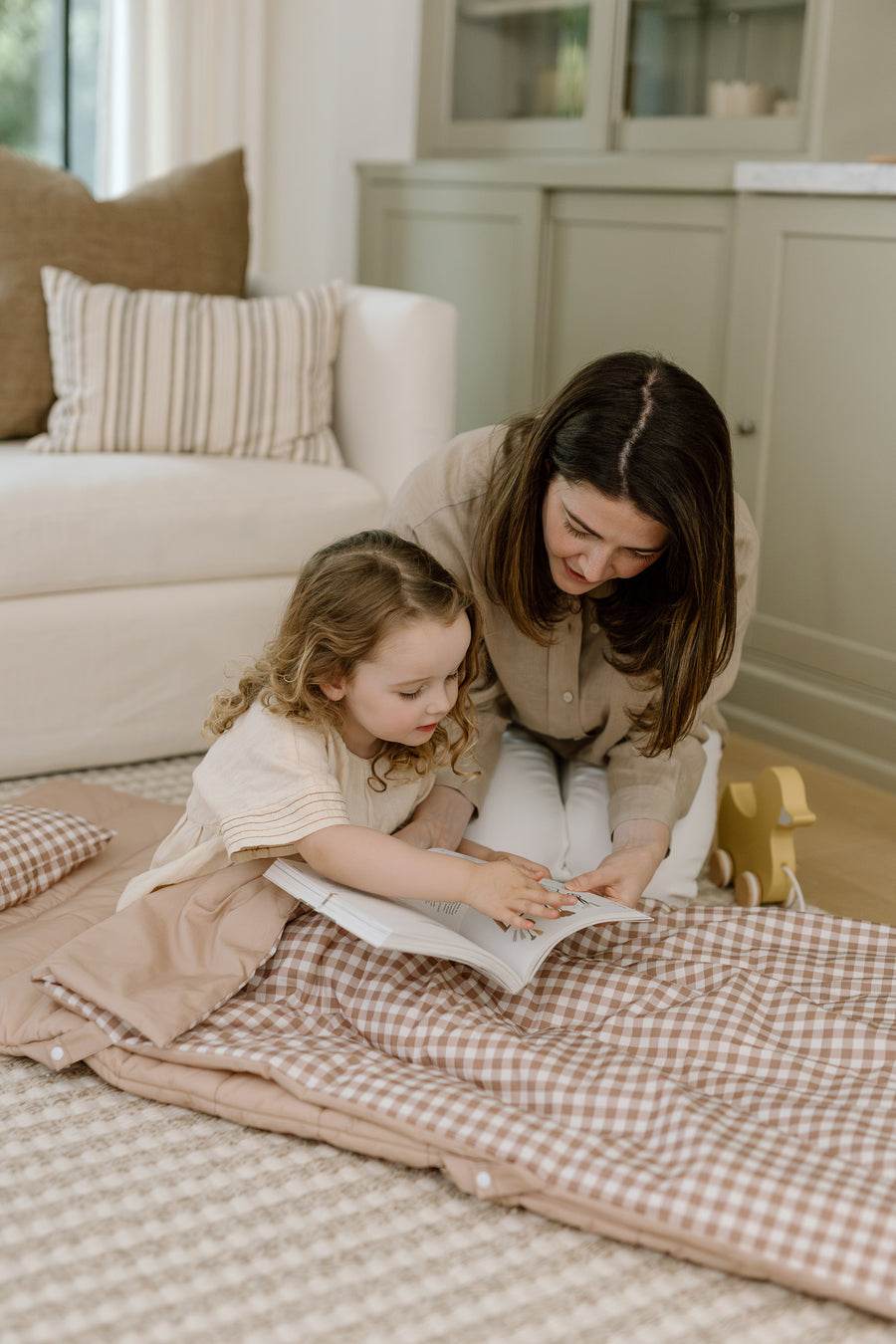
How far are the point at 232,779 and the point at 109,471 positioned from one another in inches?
32.8

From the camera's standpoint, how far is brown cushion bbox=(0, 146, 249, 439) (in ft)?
7.48

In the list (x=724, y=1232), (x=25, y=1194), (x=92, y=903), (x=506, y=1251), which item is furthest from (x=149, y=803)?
(x=724, y=1232)

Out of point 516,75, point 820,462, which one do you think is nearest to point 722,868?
point 820,462

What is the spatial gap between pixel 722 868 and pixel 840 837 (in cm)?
31

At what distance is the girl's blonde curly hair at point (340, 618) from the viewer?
4.41 ft

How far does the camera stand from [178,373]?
2234 mm

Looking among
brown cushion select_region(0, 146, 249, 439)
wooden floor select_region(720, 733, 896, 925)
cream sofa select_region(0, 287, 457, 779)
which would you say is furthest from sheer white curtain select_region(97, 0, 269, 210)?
wooden floor select_region(720, 733, 896, 925)

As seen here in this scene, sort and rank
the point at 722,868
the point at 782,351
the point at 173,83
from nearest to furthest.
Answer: the point at 722,868 < the point at 782,351 < the point at 173,83

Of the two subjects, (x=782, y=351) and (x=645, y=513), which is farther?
(x=782, y=351)

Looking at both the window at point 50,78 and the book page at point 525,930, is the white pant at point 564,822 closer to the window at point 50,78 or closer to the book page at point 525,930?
the book page at point 525,930

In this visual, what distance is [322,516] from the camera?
218cm

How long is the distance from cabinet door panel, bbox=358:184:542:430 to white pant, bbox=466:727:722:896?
1374mm

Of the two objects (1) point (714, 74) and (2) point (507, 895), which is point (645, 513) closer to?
(2) point (507, 895)

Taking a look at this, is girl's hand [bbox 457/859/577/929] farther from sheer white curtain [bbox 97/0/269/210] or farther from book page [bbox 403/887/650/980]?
sheer white curtain [bbox 97/0/269/210]
